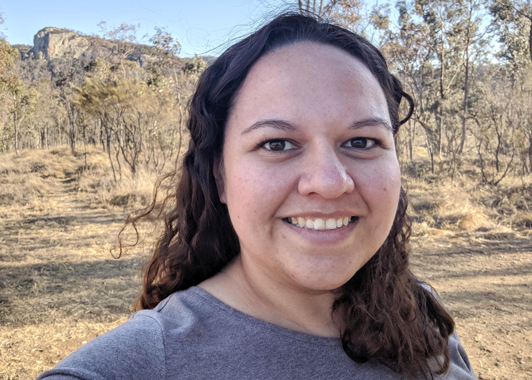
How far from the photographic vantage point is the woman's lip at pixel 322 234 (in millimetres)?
858

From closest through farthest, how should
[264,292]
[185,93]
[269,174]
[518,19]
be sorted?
[269,174]
[264,292]
[518,19]
[185,93]

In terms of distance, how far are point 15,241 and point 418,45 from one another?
1575 cm

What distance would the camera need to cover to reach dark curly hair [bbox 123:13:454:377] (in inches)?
39.5

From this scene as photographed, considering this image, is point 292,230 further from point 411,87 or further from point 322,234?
point 411,87

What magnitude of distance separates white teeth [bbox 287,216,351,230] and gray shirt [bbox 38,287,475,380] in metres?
0.25

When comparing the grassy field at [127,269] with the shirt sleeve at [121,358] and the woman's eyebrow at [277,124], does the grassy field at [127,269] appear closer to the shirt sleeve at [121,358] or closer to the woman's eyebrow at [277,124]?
the shirt sleeve at [121,358]

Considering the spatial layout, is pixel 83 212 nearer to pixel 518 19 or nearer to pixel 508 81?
pixel 518 19

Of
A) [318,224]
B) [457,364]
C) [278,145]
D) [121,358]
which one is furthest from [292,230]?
[457,364]

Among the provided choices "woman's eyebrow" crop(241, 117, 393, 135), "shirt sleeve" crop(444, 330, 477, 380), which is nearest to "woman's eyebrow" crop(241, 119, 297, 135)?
"woman's eyebrow" crop(241, 117, 393, 135)

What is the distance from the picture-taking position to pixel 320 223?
856 millimetres

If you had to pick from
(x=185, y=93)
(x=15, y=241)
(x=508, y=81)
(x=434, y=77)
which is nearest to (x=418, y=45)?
(x=434, y=77)

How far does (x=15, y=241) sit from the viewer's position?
663 centimetres

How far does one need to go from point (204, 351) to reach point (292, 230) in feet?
1.02

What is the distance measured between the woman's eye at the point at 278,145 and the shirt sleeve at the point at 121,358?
450mm
